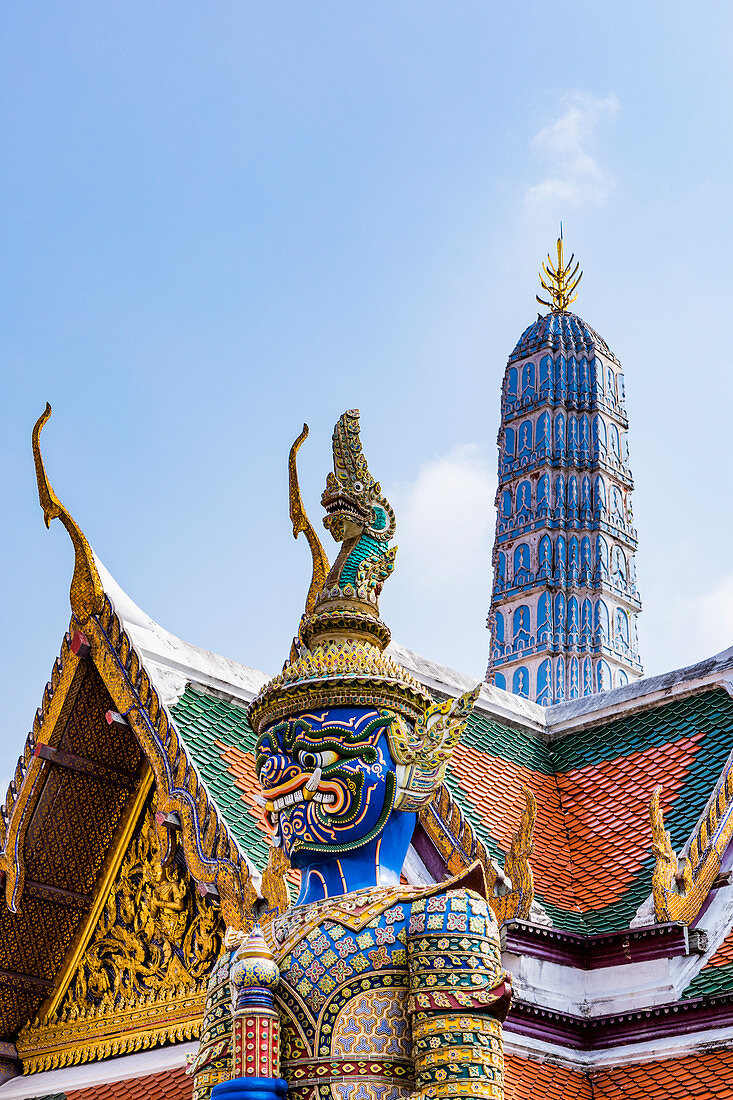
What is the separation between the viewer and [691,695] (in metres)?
8.72

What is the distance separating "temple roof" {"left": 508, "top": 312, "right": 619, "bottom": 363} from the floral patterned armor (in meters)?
20.9

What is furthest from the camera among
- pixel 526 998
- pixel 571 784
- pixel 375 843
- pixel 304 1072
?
pixel 571 784

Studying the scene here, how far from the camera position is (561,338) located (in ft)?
82.7

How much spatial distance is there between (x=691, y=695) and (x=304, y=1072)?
5360 mm

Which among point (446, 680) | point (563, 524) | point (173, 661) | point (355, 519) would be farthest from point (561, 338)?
point (355, 519)

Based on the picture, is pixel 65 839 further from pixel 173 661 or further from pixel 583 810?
pixel 583 810

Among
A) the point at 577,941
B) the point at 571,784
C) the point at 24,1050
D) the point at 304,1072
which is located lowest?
the point at 304,1072

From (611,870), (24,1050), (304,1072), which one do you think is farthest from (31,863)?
(304,1072)

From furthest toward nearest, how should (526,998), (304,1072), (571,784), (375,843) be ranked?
(571,784), (526,998), (375,843), (304,1072)

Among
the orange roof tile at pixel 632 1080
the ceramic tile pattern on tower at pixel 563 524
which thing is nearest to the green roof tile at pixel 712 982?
the orange roof tile at pixel 632 1080

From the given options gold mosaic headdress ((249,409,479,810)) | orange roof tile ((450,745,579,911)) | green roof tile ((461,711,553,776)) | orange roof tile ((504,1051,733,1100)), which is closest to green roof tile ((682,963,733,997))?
orange roof tile ((504,1051,733,1100))

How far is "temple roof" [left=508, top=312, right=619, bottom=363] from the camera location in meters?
25.1

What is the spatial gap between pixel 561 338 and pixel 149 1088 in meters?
20.2

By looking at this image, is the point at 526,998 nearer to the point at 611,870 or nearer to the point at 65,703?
the point at 611,870
